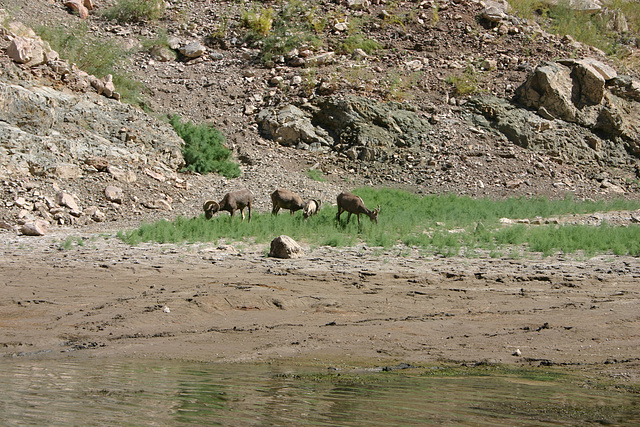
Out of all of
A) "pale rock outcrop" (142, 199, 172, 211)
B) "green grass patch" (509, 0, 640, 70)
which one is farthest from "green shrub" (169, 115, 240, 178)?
"green grass patch" (509, 0, 640, 70)

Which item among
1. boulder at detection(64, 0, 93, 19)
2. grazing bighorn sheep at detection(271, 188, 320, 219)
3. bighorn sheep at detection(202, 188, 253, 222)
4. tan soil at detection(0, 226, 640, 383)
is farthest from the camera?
boulder at detection(64, 0, 93, 19)

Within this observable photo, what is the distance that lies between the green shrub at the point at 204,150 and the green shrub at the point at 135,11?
8.85 meters

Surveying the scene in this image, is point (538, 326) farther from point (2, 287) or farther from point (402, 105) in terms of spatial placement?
point (402, 105)

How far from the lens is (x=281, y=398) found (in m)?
5.18

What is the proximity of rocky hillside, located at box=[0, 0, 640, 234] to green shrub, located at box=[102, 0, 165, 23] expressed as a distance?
1.21 ft

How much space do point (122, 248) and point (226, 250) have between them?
2075mm

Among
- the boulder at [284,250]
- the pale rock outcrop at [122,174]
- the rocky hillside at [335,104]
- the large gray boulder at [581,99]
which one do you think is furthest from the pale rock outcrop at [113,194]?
the large gray boulder at [581,99]

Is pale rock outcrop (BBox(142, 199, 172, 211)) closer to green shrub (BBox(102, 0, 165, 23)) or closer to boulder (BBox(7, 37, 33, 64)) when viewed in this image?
boulder (BBox(7, 37, 33, 64))

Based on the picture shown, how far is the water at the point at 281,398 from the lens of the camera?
4617 mm

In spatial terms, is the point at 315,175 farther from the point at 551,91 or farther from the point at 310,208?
the point at 551,91

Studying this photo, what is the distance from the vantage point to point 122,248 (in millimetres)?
12570

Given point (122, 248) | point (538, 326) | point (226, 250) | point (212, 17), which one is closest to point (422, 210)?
point (226, 250)

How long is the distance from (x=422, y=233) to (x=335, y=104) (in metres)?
12.8

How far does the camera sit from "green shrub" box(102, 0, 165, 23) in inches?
1226
